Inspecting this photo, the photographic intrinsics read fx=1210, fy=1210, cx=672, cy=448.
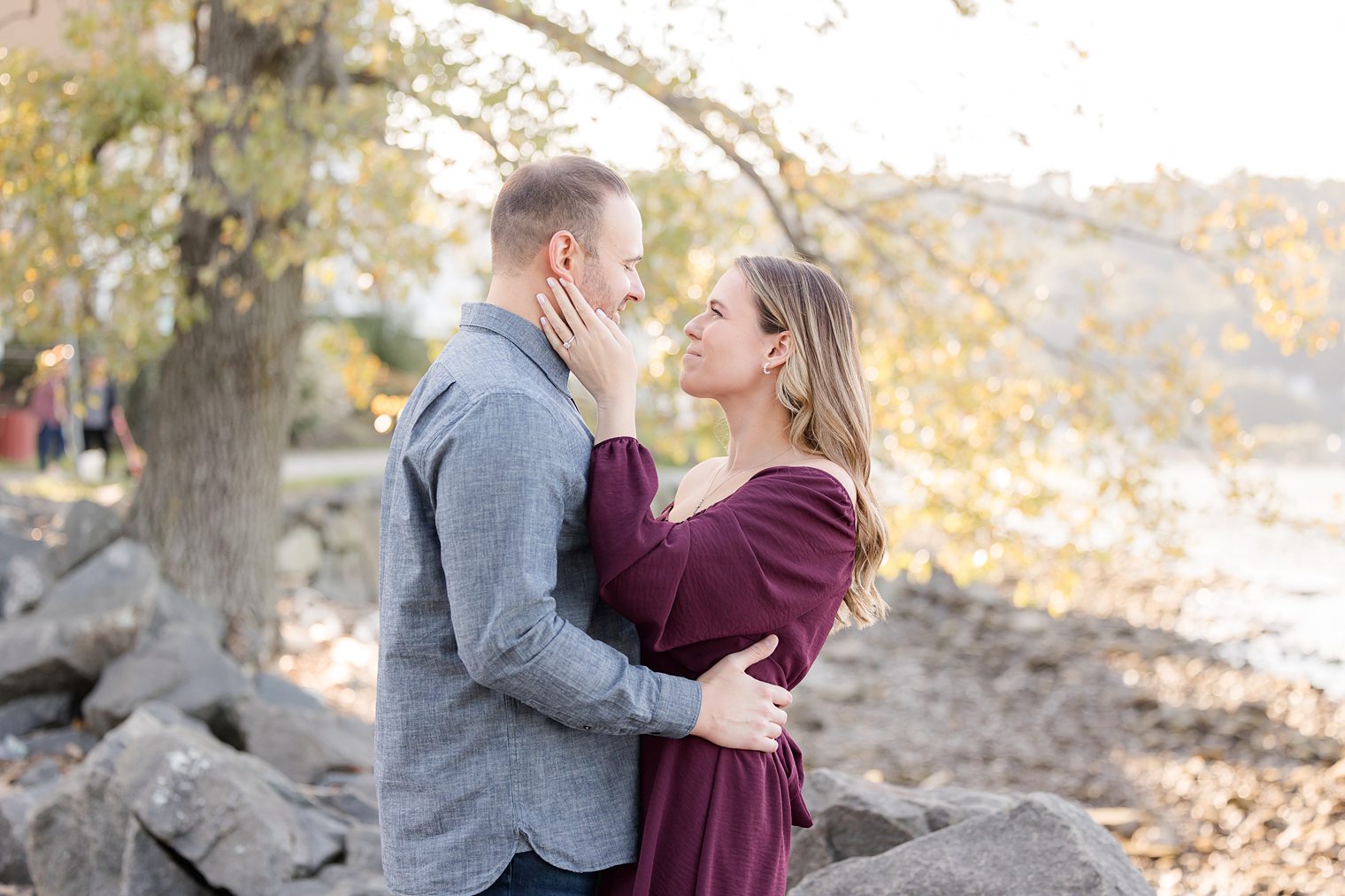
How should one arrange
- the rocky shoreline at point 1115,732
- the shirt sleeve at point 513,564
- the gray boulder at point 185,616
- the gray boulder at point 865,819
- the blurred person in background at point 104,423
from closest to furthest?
the shirt sleeve at point 513,564 → the gray boulder at point 865,819 → the gray boulder at point 185,616 → the rocky shoreline at point 1115,732 → the blurred person in background at point 104,423

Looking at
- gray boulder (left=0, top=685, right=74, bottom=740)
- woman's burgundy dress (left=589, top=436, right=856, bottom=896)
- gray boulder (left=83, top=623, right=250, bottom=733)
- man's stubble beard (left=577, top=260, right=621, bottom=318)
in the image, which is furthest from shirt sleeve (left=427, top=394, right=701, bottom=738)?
gray boulder (left=0, top=685, right=74, bottom=740)

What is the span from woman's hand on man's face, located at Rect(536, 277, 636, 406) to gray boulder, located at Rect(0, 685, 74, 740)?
5.07m

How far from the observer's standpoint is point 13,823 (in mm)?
4324

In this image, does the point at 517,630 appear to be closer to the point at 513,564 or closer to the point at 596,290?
the point at 513,564

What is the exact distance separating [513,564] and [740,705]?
0.54m

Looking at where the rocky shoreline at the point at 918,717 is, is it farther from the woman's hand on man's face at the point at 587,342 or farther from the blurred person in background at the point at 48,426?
the blurred person in background at the point at 48,426

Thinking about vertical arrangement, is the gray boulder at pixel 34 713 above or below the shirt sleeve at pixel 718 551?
below

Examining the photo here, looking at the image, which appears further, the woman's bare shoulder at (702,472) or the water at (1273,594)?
the water at (1273,594)

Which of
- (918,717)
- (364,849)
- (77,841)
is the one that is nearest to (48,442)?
Answer: (918,717)

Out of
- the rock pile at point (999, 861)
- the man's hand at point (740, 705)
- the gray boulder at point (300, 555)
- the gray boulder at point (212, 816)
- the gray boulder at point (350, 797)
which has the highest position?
the man's hand at point (740, 705)

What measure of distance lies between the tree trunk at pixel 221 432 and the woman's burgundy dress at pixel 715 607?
18.9 ft

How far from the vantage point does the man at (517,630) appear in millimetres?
1823

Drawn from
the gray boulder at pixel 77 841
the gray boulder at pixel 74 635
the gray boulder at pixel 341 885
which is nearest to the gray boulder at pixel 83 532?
the gray boulder at pixel 74 635

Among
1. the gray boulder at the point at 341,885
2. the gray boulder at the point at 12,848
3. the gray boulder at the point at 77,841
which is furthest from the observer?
the gray boulder at the point at 12,848
